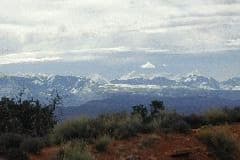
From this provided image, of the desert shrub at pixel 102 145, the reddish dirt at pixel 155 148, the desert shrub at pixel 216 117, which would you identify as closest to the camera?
the reddish dirt at pixel 155 148

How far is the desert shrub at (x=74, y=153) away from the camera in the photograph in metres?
19.8

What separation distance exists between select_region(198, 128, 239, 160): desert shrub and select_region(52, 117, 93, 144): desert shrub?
539cm

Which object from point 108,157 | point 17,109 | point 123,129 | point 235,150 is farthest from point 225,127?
point 17,109

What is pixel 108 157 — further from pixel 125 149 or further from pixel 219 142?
pixel 219 142

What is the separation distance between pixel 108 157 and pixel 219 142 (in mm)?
4861

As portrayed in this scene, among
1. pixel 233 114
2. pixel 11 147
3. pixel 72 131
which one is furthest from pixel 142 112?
pixel 11 147

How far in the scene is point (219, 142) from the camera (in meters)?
23.1

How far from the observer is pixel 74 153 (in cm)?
1998

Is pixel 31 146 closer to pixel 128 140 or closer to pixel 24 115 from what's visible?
pixel 128 140

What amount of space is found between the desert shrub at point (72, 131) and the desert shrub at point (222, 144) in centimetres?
539

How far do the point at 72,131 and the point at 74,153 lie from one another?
488 centimetres

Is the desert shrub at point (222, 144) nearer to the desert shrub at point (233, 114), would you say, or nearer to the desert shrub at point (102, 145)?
the desert shrub at point (102, 145)

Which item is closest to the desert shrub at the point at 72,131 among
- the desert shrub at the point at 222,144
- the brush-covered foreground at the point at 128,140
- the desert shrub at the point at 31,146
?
the brush-covered foreground at the point at 128,140

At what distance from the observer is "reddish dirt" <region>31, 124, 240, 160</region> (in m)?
22.0
